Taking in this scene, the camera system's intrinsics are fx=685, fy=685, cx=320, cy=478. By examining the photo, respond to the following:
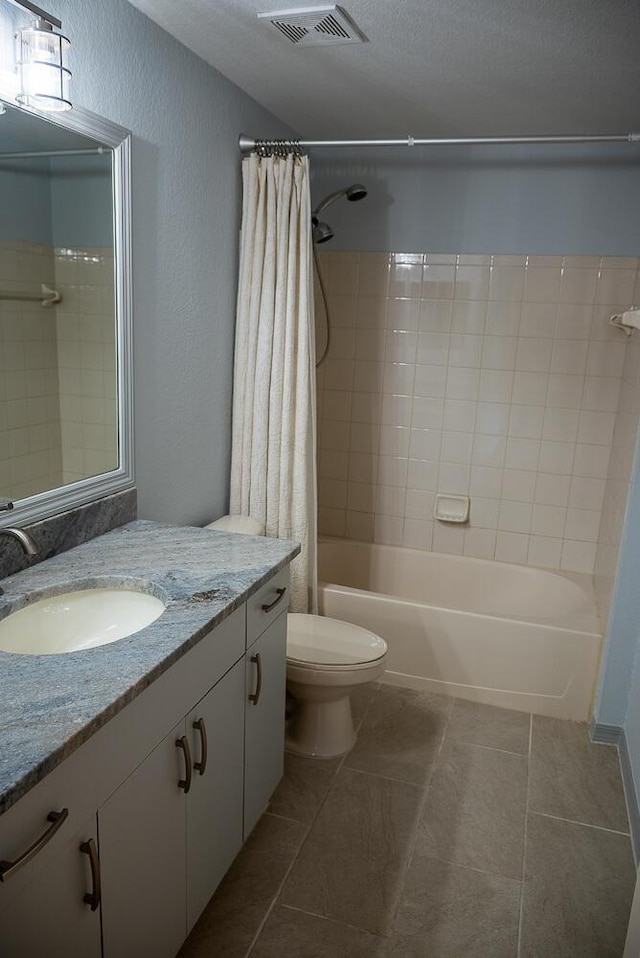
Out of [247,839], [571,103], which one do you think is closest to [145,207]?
[571,103]

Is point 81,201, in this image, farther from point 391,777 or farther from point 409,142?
point 391,777

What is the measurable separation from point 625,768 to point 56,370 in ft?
7.45

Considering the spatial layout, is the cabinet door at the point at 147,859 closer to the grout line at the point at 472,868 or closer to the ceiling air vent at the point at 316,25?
the grout line at the point at 472,868

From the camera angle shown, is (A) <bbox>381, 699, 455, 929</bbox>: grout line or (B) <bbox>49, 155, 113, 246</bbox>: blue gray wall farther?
(A) <bbox>381, 699, 455, 929</bbox>: grout line

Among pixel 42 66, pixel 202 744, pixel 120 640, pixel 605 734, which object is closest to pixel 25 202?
pixel 42 66

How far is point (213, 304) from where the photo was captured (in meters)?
2.50

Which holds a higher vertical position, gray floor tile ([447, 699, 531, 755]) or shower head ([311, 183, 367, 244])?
shower head ([311, 183, 367, 244])

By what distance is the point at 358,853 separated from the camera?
2.03 metres

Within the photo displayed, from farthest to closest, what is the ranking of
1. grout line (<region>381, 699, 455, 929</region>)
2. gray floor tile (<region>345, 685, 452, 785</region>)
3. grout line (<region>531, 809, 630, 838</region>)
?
1. gray floor tile (<region>345, 685, 452, 785</region>)
2. grout line (<region>531, 809, 630, 838</region>)
3. grout line (<region>381, 699, 455, 929</region>)

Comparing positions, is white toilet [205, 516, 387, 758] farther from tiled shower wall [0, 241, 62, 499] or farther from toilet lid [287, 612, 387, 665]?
Answer: tiled shower wall [0, 241, 62, 499]

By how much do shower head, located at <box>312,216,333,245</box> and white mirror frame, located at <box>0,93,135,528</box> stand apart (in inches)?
48.8

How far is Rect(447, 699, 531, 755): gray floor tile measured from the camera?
2.60 meters

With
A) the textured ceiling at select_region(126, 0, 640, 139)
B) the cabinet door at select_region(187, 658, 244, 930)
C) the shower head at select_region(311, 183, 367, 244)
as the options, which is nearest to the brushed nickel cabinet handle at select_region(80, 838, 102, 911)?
the cabinet door at select_region(187, 658, 244, 930)

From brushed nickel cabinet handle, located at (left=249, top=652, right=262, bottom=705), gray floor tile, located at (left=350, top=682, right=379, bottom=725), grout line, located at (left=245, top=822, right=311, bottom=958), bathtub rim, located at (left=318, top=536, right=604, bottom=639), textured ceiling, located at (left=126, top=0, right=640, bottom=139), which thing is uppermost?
textured ceiling, located at (left=126, top=0, right=640, bottom=139)
